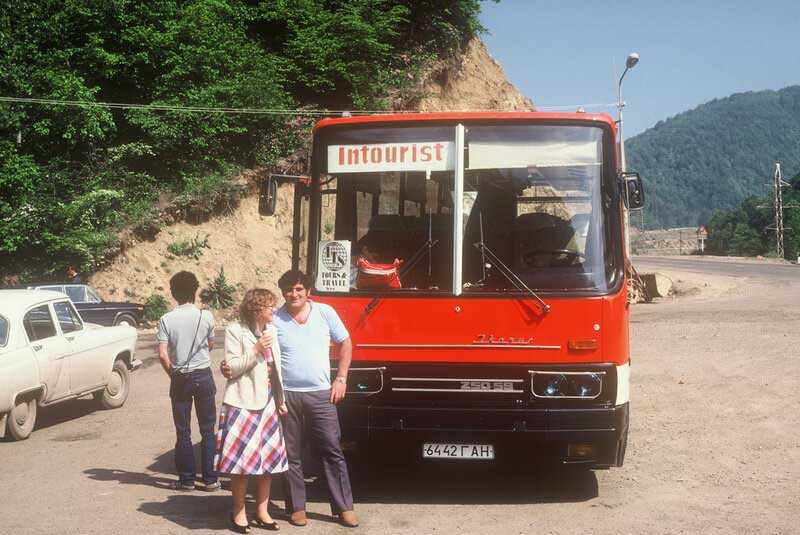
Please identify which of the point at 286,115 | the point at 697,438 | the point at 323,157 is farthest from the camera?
the point at 286,115

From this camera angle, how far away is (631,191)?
8.02 meters

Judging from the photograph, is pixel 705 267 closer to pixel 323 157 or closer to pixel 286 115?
pixel 286 115

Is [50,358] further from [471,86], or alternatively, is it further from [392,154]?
[471,86]

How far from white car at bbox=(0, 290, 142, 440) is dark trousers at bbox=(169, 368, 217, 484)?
3.39m

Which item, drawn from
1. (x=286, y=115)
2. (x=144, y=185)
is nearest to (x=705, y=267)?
(x=286, y=115)

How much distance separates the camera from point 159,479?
8.92 m

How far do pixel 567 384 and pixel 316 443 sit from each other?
6.47 feet

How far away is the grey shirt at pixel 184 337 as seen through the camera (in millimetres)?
8414

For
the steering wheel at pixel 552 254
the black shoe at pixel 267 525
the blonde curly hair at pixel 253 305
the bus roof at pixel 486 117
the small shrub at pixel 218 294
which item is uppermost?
the small shrub at pixel 218 294

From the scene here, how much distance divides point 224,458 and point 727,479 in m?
4.56

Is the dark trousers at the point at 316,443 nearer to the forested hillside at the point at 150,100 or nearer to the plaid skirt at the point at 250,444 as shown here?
the plaid skirt at the point at 250,444

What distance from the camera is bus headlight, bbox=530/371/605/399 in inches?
297

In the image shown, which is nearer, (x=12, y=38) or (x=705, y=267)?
(x=12, y=38)

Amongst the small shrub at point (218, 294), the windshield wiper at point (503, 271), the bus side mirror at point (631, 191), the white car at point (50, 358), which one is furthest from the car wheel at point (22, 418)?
the small shrub at point (218, 294)
